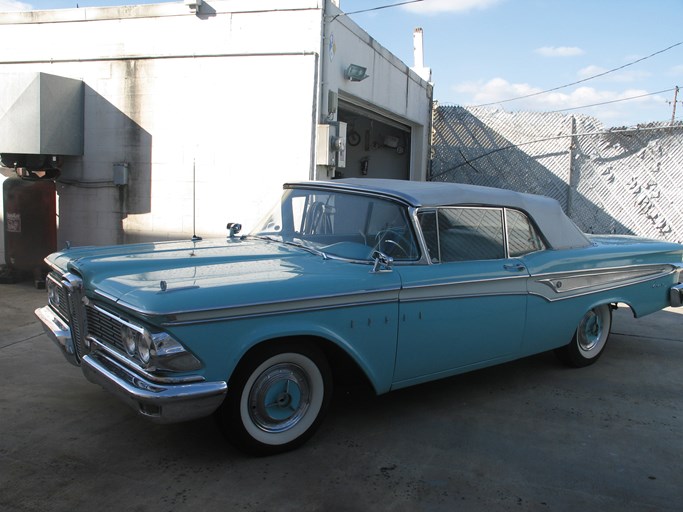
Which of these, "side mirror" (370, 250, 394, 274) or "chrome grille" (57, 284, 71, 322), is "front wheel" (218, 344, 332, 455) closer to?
"side mirror" (370, 250, 394, 274)

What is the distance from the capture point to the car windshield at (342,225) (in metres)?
3.74

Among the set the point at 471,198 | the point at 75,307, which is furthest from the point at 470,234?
the point at 75,307

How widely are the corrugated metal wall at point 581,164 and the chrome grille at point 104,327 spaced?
10.0 m

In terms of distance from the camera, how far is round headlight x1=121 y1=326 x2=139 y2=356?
9.43 feet

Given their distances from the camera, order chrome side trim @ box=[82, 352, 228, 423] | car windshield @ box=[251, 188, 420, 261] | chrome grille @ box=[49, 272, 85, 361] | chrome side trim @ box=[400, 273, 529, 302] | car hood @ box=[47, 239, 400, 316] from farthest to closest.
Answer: car windshield @ box=[251, 188, 420, 261] < chrome side trim @ box=[400, 273, 529, 302] < chrome grille @ box=[49, 272, 85, 361] < car hood @ box=[47, 239, 400, 316] < chrome side trim @ box=[82, 352, 228, 423]

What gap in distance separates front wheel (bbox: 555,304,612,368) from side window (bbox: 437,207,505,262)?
4.14ft

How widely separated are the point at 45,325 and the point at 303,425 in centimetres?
188

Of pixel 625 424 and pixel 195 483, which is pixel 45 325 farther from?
pixel 625 424

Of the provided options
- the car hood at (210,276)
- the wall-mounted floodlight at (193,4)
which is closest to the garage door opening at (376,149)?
the wall-mounted floodlight at (193,4)

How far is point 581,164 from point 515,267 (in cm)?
826

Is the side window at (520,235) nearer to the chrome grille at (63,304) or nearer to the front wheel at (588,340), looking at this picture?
the front wheel at (588,340)

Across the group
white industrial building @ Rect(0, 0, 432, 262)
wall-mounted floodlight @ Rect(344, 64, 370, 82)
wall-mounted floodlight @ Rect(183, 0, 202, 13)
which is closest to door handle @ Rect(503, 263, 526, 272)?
white industrial building @ Rect(0, 0, 432, 262)

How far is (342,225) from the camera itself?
3.98m

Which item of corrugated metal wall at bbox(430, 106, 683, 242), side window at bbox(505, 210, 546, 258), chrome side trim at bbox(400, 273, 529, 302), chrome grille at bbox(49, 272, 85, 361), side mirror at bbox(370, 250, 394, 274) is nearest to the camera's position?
chrome grille at bbox(49, 272, 85, 361)
